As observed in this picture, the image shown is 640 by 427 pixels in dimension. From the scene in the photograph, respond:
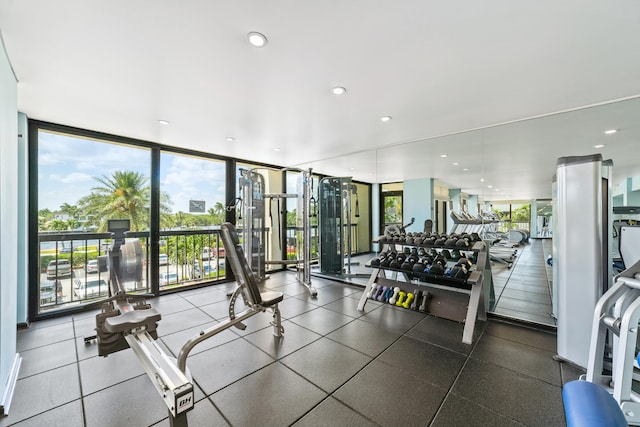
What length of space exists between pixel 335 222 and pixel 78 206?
4167 mm

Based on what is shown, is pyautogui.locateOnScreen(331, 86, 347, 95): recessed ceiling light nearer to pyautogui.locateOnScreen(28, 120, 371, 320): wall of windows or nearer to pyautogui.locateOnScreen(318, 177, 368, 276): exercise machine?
pyautogui.locateOnScreen(28, 120, 371, 320): wall of windows

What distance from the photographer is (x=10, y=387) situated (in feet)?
5.89

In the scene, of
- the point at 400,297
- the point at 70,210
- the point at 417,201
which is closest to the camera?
the point at 400,297

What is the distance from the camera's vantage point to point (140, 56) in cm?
186

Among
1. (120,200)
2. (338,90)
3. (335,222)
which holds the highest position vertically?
(338,90)

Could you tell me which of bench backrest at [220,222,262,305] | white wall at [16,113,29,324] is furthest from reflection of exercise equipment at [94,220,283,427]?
white wall at [16,113,29,324]

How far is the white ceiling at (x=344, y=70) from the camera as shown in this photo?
1486 mm

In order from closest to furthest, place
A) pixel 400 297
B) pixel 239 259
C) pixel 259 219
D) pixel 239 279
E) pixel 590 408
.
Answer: pixel 590 408 < pixel 239 259 < pixel 239 279 < pixel 400 297 < pixel 259 219

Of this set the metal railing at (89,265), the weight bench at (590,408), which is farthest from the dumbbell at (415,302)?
the metal railing at (89,265)

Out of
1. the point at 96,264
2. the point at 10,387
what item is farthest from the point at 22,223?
the point at 10,387

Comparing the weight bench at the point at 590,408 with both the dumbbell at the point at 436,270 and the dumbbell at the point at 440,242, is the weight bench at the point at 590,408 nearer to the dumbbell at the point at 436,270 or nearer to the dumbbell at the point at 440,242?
the dumbbell at the point at 436,270

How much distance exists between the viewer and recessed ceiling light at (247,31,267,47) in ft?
5.41

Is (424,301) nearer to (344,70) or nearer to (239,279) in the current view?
(239,279)

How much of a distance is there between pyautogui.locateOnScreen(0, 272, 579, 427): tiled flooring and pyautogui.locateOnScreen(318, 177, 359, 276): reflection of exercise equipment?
2.30 metres
